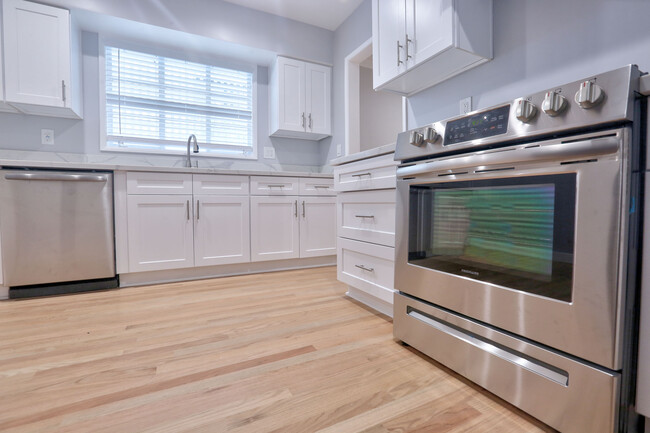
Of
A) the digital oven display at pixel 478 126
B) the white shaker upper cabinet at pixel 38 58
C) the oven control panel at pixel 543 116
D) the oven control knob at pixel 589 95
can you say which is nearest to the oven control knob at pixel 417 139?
the oven control panel at pixel 543 116

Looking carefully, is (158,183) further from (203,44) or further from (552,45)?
(552,45)

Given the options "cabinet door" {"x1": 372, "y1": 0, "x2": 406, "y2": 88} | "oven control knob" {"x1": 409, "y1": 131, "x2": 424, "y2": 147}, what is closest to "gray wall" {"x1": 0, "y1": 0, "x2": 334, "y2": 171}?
"cabinet door" {"x1": 372, "y1": 0, "x2": 406, "y2": 88}

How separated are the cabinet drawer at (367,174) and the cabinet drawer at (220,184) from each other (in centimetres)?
101

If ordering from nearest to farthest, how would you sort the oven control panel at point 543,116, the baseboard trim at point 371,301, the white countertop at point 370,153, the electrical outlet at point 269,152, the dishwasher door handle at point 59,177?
the oven control panel at point 543,116
the white countertop at point 370,153
the baseboard trim at point 371,301
the dishwasher door handle at point 59,177
the electrical outlet at point 269,152

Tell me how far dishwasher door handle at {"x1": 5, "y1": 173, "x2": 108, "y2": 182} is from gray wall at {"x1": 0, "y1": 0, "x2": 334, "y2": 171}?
651 mm

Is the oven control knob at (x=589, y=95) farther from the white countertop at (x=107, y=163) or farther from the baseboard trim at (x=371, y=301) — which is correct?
the white countertop at (x=107, y=163)

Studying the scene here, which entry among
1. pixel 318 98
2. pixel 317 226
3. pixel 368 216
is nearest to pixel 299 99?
pixel 318 98

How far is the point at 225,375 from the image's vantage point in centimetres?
107

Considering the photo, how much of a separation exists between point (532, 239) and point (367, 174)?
0.88 m

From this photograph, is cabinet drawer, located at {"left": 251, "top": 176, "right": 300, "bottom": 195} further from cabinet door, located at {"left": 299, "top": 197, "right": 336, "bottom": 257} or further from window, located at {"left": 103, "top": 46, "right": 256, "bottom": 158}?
window, located at {"left": 103, "top": 46, "right": 256, "bottom": 158}

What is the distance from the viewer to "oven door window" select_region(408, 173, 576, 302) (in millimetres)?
770

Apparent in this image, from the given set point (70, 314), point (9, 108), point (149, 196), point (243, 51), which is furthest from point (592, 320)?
point (9, 108)

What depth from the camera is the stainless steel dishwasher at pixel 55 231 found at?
1.92 meters

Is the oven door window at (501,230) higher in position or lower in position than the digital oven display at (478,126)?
lower
